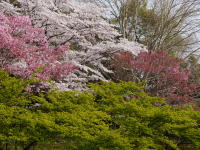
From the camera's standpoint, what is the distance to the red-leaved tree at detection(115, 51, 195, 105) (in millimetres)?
11340

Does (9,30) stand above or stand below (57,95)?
above

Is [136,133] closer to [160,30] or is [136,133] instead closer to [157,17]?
[160,30]

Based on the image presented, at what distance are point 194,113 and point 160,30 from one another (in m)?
9.62

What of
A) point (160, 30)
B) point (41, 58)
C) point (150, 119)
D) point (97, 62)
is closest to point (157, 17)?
point (160, 30)

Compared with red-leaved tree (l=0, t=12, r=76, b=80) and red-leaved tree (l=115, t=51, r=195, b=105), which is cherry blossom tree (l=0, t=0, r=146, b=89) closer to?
red-leaved tree (l=0, t=12, r=76, b=80)

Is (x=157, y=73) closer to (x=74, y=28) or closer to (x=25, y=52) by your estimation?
(x=74, y=28)

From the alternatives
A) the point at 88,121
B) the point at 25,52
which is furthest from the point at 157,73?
the point at 88,121

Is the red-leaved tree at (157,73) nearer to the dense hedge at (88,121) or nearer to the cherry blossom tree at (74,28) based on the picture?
the cherry blossom tree at (74,28)

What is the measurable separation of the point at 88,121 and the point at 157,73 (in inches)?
314

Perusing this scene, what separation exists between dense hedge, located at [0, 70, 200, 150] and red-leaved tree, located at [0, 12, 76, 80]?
76cm

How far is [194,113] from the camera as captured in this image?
615 centimetres

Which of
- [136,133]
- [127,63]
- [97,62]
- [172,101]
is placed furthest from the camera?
[172,101]

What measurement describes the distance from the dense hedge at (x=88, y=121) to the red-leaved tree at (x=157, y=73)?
538 centimetres

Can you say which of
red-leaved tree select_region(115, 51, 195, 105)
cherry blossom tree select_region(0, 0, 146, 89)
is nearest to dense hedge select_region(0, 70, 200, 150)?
cherry blossom tree select_region(0, 0, 146, 89)
